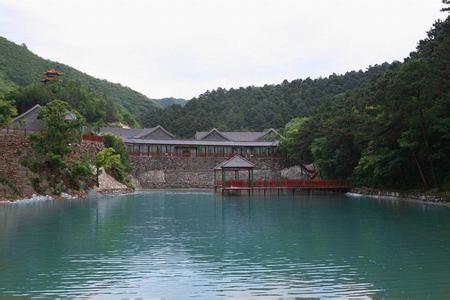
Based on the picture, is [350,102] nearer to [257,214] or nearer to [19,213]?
[257,214]

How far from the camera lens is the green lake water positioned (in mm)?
10023

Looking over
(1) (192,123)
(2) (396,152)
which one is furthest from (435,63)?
(1) (192,123)

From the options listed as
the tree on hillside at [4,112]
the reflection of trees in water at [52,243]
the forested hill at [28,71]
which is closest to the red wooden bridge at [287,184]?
the tree on hillside at [4,112]

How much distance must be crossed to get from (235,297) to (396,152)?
27049mm

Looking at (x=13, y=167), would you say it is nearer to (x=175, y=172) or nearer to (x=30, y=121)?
(x=30, y=121)

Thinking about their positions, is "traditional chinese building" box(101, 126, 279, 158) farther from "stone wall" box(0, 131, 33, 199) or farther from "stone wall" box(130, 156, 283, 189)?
"stone wall" box(0, 131, 33, 199)

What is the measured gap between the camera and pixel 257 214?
85.2 feet

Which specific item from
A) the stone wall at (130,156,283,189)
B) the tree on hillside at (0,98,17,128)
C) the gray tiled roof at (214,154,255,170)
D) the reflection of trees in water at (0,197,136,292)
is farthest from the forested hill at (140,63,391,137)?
the reflection of trees in water at (0,197,136,292)

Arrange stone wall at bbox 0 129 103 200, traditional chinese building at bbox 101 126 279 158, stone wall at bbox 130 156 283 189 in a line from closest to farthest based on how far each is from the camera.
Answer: stone wall at bbox 0 129 103 200 < stone wall at bbox 130 156 283 189 < traditional chinese building at bbox 101 126 279 158

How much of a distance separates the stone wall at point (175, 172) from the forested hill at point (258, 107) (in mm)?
25351

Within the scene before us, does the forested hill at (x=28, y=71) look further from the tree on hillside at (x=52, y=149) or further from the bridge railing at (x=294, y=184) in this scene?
the bridge railing at (x=294, y=184)

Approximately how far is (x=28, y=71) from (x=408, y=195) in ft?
240

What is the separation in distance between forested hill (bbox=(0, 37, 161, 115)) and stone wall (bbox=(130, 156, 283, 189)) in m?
25.6

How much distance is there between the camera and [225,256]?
1364 centimetres
